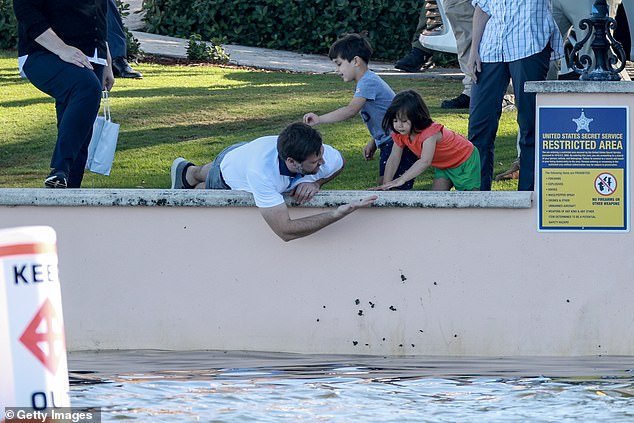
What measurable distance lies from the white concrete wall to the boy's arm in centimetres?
90

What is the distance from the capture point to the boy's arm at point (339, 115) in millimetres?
7773

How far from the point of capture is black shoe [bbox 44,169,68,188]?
25.5 ft

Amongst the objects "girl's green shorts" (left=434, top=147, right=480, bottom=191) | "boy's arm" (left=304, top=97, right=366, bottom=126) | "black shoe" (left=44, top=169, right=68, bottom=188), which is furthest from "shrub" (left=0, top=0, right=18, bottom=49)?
"girl's green shorts" (left=434, top=147, right=480, bottom=191)

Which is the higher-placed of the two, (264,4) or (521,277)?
(264,4)

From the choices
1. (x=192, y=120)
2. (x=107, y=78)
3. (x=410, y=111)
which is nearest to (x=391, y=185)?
(x=410, y=111)

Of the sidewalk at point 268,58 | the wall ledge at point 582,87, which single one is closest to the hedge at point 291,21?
the sidewalk at point 268,58

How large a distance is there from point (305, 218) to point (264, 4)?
1168cm

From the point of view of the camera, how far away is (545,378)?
6.39 metres

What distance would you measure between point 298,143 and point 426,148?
95cm

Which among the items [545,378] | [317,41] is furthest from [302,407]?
[317,41]

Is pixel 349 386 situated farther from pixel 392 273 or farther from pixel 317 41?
pixel 317 41

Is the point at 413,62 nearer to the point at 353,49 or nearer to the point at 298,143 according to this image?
the point at 353,49

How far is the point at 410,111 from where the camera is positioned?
293 inches

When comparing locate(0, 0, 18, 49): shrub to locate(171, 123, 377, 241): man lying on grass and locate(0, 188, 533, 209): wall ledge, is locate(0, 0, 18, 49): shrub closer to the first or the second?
locate(0, 188, 533, 209): wall ledge
